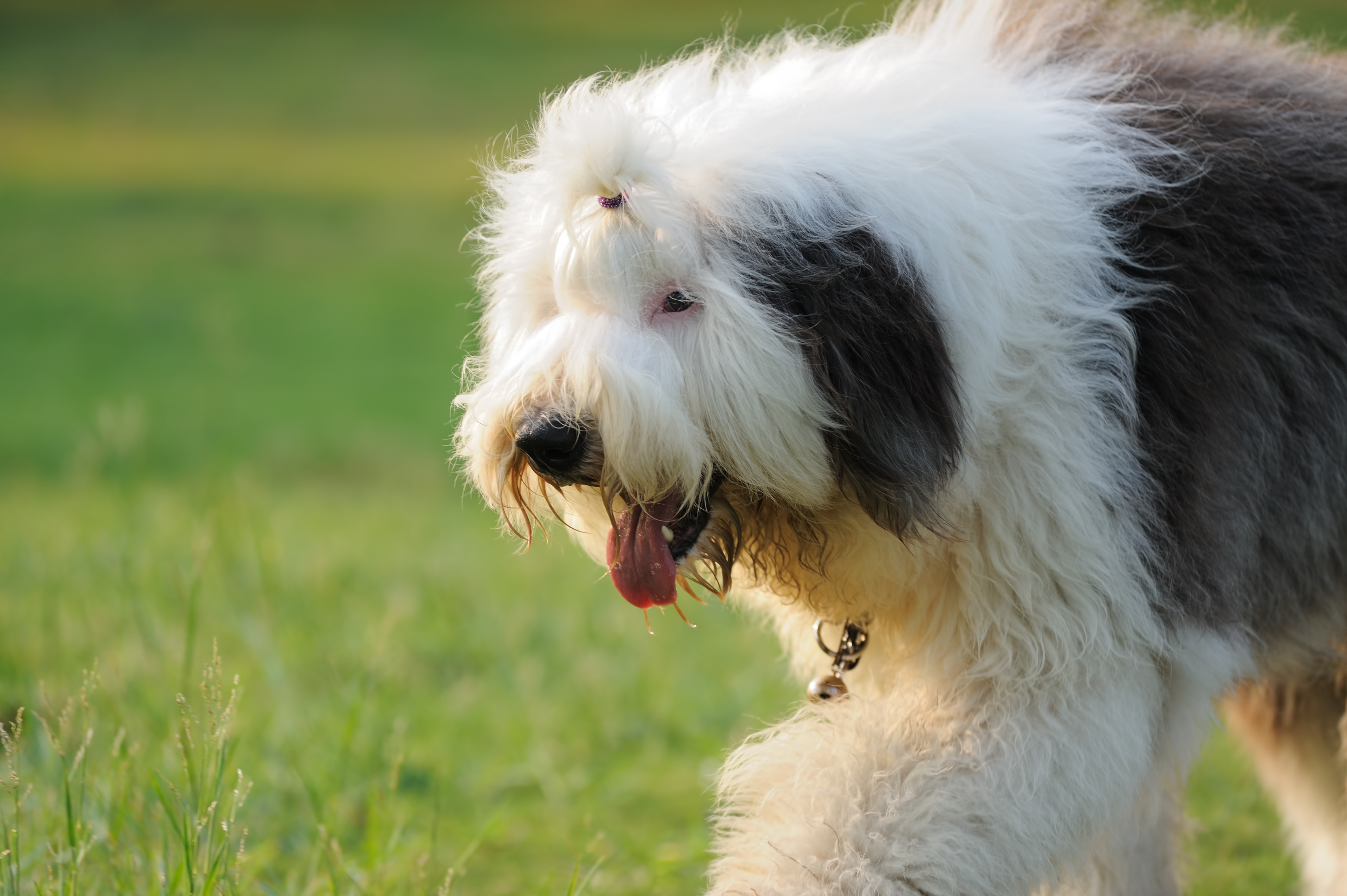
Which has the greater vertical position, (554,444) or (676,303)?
(676,303)

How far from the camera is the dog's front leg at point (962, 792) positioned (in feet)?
7.57

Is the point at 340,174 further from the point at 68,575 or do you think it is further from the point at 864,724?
the point at 864,724

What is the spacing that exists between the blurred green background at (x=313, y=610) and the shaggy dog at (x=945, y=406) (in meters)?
0.54

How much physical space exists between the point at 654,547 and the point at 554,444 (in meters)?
0.29

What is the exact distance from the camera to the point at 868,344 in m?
2.29

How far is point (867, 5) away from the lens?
16.6m

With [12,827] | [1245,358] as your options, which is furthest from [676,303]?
[12,827]

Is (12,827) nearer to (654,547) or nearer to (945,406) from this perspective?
(654,547)

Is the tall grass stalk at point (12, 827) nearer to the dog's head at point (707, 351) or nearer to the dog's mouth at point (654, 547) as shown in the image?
the dog's head at point (707, 351)

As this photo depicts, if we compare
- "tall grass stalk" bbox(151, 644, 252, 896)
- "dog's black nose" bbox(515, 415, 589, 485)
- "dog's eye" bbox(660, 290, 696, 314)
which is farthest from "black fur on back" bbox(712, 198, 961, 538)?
"tall grass stalk" bbox(151, 644, 252, 896)

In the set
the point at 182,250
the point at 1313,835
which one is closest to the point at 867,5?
the point at 182,250

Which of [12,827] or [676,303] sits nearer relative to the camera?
[676,303]

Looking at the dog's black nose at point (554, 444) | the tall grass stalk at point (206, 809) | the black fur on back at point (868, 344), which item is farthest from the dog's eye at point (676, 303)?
the tall grass stalk at point (206, 809)

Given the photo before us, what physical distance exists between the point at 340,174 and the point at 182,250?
4.45 m
